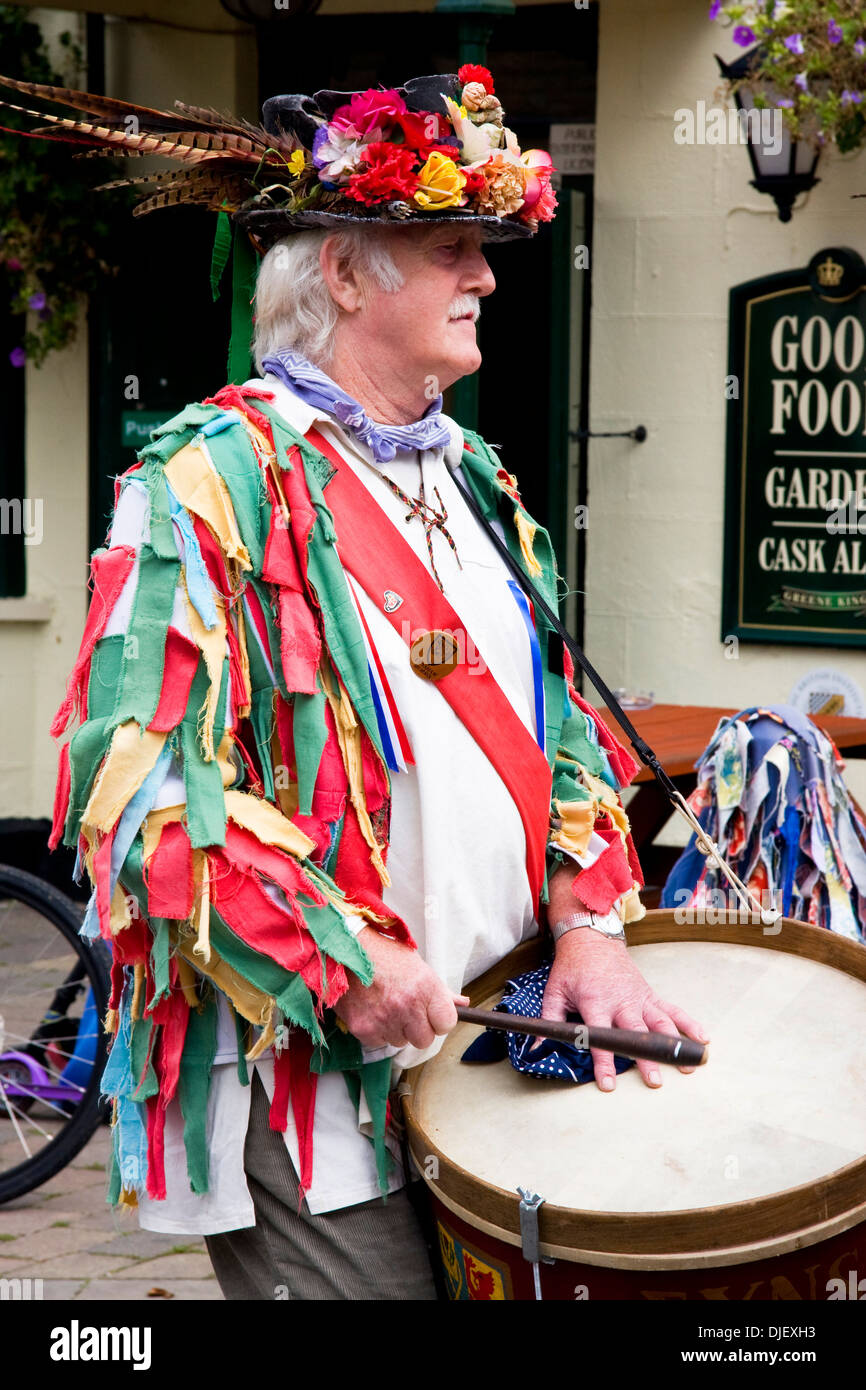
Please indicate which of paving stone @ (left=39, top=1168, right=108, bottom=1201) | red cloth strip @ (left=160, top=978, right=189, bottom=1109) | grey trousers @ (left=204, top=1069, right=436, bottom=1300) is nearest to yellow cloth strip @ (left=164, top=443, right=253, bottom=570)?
red cloth strip @ (left=160, top=978, right=189, bottom=1109)

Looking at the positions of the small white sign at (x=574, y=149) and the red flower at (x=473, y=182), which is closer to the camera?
the red flower at (x=473, y=182)

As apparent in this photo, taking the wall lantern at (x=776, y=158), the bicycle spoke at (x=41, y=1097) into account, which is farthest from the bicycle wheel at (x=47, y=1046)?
the wall lantern at (x=776, y=158)

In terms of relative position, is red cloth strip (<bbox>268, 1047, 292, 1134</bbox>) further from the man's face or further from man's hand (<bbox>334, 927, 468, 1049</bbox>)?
the man's face

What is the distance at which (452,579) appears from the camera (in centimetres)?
217

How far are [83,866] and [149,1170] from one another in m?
0.39

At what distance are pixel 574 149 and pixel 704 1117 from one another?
473cm

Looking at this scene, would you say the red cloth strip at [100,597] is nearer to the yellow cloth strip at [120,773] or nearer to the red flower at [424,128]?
the yellow cloth strip at [120,773]

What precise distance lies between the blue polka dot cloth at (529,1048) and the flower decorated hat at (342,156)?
102 centimetres

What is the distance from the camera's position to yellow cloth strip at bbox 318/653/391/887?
199 cm

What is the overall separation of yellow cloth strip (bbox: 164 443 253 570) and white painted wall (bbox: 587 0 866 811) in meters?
3.86

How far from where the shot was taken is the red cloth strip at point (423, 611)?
2059mm

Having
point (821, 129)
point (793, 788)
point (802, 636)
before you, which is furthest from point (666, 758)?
point (821, 129)

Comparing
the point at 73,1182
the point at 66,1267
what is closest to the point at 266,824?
the point at 66,1267
